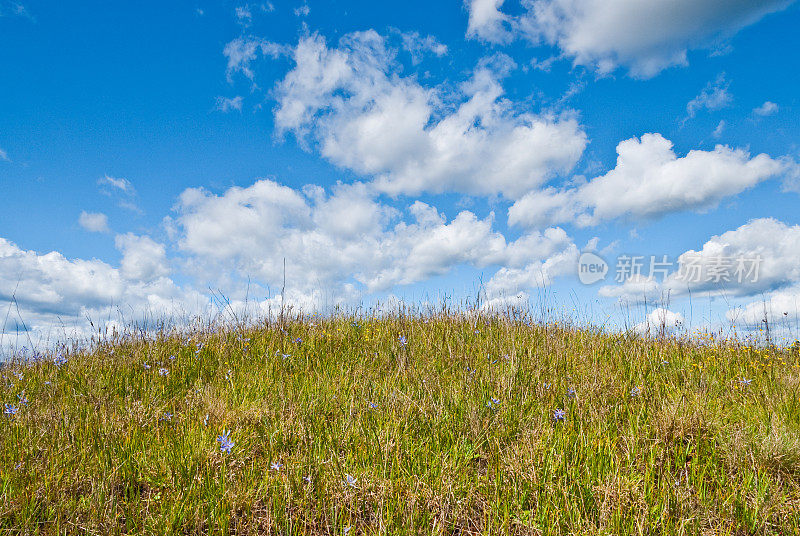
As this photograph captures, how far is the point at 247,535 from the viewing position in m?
2.37

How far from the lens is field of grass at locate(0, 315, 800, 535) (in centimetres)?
239

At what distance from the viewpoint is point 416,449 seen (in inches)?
114

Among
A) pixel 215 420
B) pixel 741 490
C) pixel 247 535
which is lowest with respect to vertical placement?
pixel 247 535

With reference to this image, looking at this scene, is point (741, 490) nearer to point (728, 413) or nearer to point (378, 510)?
point (728, 413)

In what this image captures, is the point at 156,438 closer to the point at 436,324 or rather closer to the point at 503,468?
the point at 503,468

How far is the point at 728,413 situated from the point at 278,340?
4.86 metres

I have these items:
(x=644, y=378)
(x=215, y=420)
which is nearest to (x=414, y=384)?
(x=215, y=420)

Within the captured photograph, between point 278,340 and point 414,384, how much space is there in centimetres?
267

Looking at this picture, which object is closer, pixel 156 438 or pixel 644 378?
pixel 156 438

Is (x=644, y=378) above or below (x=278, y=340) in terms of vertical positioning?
below

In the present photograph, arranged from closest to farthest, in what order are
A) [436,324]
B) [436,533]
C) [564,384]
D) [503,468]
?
1. [436,533]
2. [503,468]
3. [564,384]
4. [436,324]

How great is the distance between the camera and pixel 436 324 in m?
6.66

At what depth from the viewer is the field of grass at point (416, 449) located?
2393 millimetres

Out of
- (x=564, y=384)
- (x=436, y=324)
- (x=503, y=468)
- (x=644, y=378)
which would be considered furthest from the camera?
(x=436, y=324)
